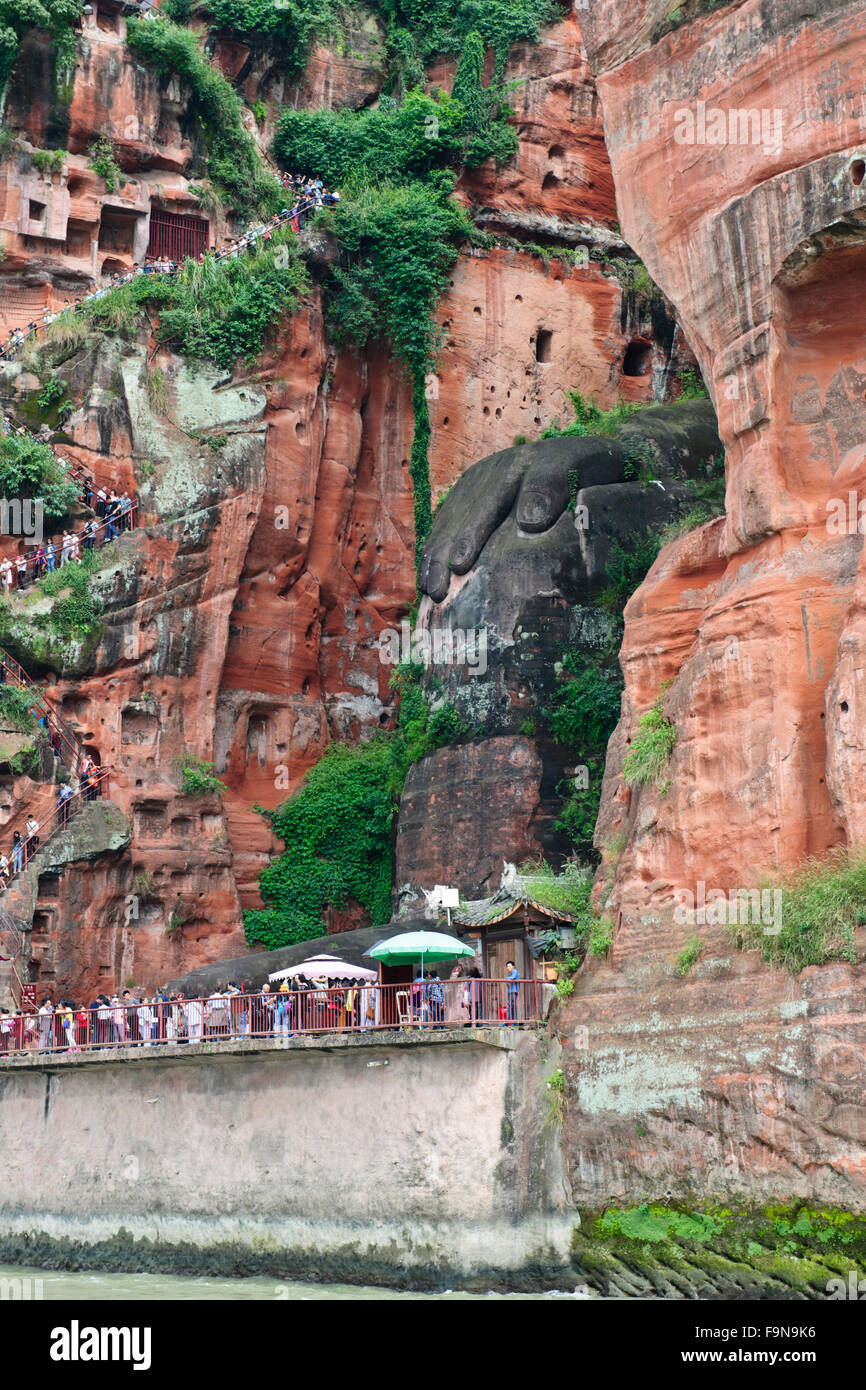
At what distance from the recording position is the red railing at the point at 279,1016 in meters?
25.8

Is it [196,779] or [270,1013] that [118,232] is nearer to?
[196,779]

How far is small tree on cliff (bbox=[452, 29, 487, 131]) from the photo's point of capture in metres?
46.5

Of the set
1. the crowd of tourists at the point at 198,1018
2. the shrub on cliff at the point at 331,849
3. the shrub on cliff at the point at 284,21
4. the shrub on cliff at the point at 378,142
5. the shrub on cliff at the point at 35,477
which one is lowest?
the crowd of tourists at the point at 198,1018

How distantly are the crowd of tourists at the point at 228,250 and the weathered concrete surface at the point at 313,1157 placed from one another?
19.2 metres

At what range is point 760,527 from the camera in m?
25.1

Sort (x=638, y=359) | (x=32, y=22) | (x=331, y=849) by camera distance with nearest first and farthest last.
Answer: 1. (x=331, y=849)
2. (x=32, y=22)
3. (x=638, y=359)

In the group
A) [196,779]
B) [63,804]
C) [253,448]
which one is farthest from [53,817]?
[253,448]

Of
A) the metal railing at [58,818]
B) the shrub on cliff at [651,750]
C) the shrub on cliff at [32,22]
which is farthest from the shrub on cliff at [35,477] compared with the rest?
the shrub on cliff at [651,750]

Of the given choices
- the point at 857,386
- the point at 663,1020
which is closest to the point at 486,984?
the point at 663,1020

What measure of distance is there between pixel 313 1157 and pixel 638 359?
1125 inches

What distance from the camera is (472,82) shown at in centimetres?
4684

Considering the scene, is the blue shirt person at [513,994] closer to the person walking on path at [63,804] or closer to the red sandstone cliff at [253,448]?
the red sandstone cliff at [253,448]

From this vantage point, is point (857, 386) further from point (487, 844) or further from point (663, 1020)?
point (487, 844)
